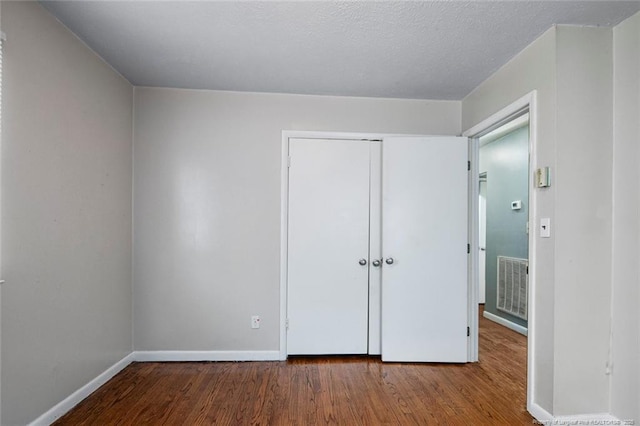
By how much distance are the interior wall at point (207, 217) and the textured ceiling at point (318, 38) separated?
27 centimetres

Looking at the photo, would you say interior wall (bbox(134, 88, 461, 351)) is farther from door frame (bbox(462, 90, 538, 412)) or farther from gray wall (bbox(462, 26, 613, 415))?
gray wall (bbox(462, 26, 613, 415))

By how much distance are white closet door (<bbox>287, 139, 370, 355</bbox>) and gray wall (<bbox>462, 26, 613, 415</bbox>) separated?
4.63ft

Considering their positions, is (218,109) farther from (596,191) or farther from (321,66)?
(596,191)

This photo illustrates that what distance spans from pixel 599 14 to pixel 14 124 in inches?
126

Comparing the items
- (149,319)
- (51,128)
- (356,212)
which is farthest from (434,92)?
(149,319)

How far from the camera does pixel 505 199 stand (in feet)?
13.3

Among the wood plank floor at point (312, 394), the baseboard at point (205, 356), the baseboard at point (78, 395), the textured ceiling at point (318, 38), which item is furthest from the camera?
the baseboard at point (205, 356)

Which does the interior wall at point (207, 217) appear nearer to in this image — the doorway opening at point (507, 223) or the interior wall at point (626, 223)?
the interior wall at point (626, 223)

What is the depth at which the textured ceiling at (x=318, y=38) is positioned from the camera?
1.72 m

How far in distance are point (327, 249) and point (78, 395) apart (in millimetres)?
2031

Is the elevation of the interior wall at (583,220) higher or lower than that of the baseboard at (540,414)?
higher

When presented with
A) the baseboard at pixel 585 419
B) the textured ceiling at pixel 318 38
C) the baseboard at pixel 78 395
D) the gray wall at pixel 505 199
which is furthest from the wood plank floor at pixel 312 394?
the textured ceiling at pixel 318 38

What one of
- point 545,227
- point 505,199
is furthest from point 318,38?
point 505,199

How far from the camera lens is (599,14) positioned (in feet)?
5.79
